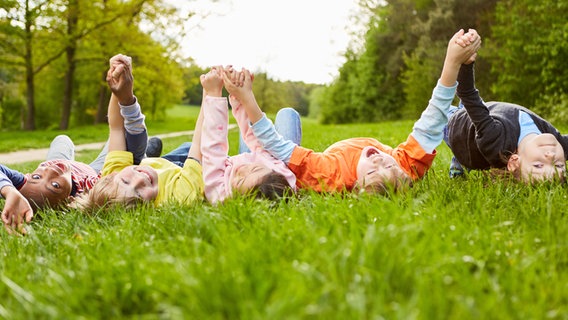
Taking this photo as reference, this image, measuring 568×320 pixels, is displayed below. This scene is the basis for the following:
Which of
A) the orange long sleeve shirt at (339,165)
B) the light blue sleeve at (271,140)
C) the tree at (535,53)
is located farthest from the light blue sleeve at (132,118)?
the tree at (535,53)

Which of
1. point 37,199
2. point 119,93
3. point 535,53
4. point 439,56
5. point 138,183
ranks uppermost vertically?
point 439,56

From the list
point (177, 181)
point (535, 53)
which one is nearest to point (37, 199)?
point (177, 181)

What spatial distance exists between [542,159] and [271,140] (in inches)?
68.8

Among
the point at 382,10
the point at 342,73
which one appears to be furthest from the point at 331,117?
the point at 382,10

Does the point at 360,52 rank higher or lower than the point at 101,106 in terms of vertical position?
higher

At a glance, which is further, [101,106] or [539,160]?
[101,106]

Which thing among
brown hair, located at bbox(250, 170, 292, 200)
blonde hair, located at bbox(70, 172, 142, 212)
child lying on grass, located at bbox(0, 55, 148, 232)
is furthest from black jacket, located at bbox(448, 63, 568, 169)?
child lying on grass, located at bbox(0, 55, 148, 232)

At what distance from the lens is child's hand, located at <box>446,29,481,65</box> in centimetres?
307

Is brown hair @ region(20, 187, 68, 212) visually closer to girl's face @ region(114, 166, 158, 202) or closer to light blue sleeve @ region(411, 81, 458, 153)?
girl's face @ region(114, 166, 158, 202)

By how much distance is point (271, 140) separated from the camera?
11.3 ft

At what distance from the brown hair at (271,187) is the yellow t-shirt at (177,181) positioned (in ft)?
1.47

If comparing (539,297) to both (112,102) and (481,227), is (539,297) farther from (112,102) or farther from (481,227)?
(112,102)

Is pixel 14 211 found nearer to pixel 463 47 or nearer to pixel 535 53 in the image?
pixel 463 47

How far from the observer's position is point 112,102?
416 centimetres
